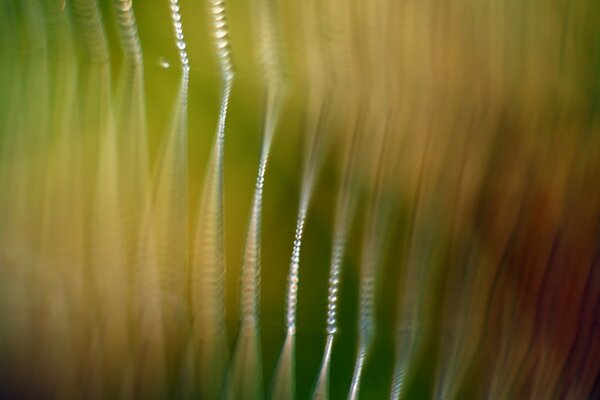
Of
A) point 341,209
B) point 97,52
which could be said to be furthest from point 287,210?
point 97,52

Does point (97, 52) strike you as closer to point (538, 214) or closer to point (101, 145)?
point (101, 145)

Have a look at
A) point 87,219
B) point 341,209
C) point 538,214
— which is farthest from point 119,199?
point 538,214

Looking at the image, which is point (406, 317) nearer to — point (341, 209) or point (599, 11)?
point (341, 209)

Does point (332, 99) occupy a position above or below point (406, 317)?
above

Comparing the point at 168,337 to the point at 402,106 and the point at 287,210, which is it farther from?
the point at 402,106

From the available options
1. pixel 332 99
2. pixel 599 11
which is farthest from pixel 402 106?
pixel 599 11

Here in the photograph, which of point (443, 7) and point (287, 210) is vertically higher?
point (443, 7)

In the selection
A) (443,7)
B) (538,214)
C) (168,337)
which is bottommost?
(168,337)
